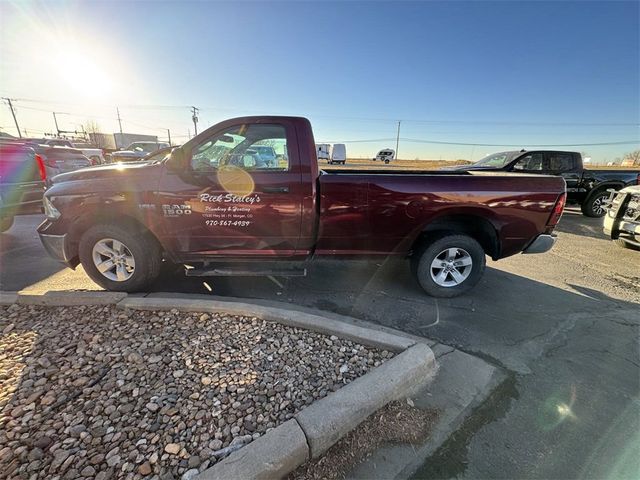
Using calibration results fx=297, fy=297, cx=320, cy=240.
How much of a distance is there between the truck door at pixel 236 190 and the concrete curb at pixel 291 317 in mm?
749

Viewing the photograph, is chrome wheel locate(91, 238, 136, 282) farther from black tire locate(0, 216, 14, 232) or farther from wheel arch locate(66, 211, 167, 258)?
black tire locate(0, 216, 14, 232)

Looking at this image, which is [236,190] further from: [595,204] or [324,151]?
[324,151]

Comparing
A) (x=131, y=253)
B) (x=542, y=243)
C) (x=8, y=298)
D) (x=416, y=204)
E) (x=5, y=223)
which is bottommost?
(x=8, y=298)

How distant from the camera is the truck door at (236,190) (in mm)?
3227

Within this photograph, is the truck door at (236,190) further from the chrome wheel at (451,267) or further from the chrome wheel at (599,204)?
the chrome wheel at (599,204)

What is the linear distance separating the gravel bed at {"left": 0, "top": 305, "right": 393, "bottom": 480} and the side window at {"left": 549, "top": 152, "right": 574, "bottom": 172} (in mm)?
9254

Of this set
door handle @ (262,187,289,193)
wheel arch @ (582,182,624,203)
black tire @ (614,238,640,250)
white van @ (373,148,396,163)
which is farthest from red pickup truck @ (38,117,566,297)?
white van @ (373,148,396,163)

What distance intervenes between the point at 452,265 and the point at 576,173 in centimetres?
780

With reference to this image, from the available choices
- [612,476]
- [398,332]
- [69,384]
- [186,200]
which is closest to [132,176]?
[186,200]

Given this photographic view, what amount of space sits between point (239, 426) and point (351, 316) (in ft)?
5.57

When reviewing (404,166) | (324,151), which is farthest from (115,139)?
(404,166)

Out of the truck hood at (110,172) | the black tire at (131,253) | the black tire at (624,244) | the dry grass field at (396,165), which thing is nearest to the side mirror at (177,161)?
the truck hood at (110,172)

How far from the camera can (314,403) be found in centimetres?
189

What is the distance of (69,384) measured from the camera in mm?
2090
